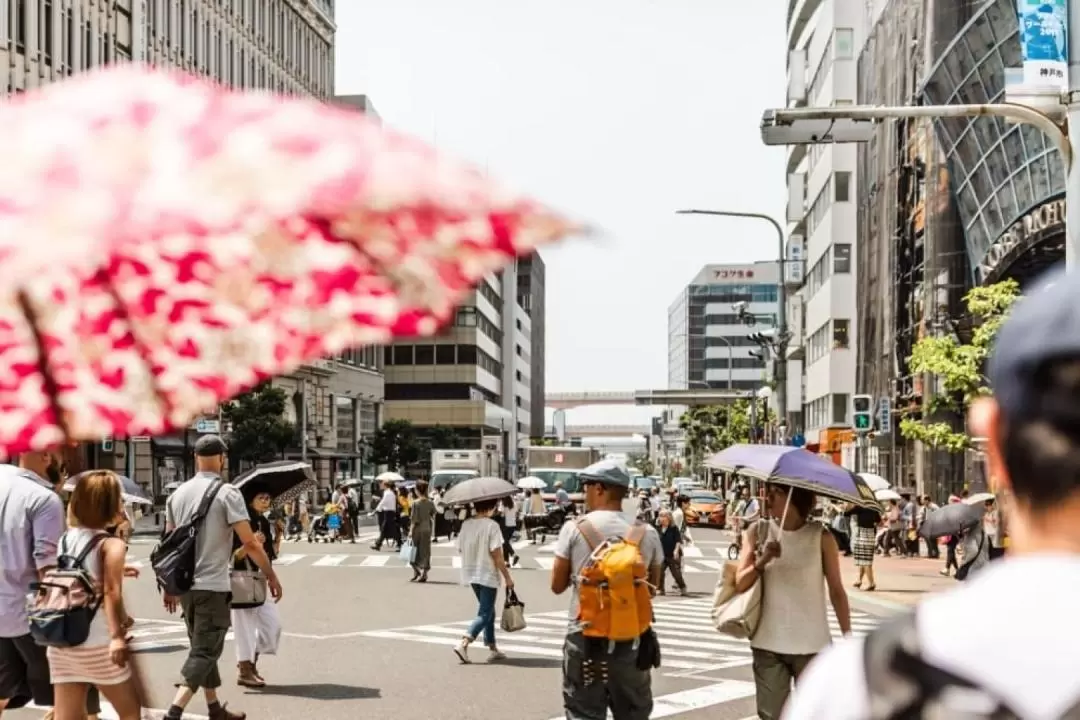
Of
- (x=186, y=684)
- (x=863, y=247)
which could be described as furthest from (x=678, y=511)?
(x=863, y=247)

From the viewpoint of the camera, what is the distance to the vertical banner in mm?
16656

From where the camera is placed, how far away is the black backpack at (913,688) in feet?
5.33

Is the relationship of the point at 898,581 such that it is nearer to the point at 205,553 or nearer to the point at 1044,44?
the point at 1044,44

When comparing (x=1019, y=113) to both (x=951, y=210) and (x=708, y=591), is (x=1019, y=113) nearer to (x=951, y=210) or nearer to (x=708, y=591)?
(x=708, y=591)

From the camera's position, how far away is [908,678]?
1673mm

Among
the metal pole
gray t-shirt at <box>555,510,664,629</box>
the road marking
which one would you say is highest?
the metal pole

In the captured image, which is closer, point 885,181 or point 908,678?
point 908,678

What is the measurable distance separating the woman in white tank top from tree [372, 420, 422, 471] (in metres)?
74.1

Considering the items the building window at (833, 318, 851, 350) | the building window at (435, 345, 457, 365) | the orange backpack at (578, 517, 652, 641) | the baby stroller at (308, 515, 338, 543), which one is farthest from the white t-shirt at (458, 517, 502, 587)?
the building window at (833, 318, 851, 350)

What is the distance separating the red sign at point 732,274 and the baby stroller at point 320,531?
14652cm

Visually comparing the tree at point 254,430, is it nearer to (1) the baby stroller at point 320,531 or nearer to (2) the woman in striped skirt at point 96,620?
(1) the baby stroller at point 320,531

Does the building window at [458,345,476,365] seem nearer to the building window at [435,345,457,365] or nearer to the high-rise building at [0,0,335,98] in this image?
the building window at [435,345,457,365]

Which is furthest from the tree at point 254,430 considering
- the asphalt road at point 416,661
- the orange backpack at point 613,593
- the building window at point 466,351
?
the orange backpack at point 613,593

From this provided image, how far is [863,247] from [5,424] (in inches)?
2473
